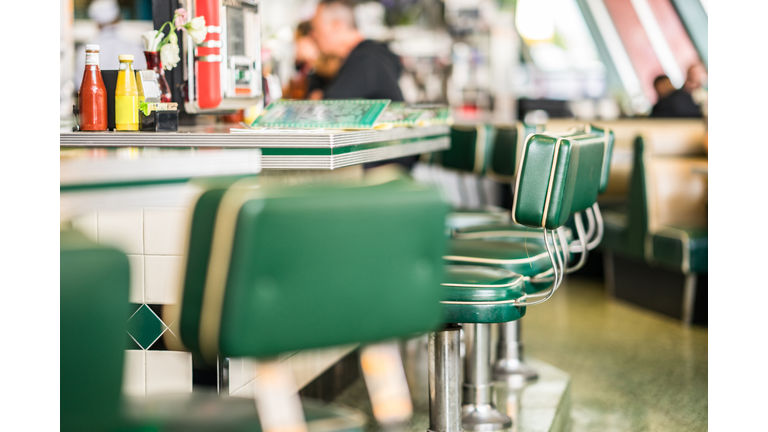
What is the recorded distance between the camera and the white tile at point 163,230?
7.04 ft

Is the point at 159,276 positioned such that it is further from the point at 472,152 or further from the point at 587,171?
the point at 472,152

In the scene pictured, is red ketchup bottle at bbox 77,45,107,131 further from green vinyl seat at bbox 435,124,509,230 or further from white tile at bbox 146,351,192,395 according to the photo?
green vinyl seat at bbox 435,124,509,230

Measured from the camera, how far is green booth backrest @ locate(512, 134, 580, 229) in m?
1.95

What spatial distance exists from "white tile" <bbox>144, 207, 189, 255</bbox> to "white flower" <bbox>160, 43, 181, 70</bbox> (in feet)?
1.76

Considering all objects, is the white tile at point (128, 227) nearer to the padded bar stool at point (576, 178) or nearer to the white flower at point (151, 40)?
the white flower at point (151, 40)

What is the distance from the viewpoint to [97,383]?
0.99m

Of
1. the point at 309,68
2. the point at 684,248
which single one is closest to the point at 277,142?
the point at 309,68

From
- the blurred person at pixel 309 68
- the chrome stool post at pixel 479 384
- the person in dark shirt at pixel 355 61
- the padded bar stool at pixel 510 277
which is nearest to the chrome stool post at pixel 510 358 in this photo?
the chrome stool post at pixel 479 384

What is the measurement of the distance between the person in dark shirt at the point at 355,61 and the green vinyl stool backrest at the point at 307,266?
2069 millimetres

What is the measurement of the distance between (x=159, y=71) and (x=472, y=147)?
1.50 metres

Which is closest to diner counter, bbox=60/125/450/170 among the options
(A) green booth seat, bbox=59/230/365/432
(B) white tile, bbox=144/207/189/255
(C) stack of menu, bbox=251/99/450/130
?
(C) stack of menu, bbox=251/99/450/130
